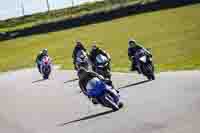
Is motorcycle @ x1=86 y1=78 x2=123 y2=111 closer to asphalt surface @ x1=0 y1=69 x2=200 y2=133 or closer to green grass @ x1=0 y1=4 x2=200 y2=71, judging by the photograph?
asphalt surface @ x1=0 y1=69 x2=200 y2=133

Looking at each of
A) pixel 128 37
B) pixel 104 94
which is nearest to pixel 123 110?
pixel 104 94

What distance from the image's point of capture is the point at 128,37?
5216 cm

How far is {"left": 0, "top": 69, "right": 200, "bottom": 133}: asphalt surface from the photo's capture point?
1308cm

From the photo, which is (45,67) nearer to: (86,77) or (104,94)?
(86,77)

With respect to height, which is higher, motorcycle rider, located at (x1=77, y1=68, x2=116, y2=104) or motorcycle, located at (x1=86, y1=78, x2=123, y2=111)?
motorcycle rider, located at (x1=77, y1=68, x2=116, y2=104)

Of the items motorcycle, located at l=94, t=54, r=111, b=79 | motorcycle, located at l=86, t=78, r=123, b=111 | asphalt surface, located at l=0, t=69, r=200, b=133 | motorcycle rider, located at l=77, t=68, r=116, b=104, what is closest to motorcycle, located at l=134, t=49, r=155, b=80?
asphalt surface, located at l=0, t=69, r=200, b=133

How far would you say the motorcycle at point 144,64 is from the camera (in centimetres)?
2170

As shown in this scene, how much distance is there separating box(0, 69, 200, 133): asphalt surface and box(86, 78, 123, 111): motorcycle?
0.23m

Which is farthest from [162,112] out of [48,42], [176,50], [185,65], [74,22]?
[74,22]

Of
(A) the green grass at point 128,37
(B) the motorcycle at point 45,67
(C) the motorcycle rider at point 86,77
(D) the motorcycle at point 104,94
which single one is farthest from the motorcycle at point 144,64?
(B) the motorcycle at point 45,67

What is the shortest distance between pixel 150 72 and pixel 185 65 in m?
4.43

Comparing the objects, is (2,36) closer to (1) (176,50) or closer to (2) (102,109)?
(1) (176,50)

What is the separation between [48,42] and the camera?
67188mm

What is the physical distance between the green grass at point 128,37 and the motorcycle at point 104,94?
8.03 metres
